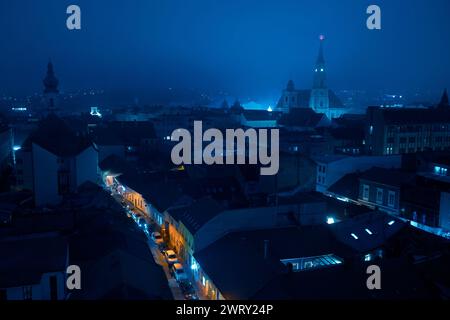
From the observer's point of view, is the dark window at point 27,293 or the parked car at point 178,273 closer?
the dark window at point 27,293

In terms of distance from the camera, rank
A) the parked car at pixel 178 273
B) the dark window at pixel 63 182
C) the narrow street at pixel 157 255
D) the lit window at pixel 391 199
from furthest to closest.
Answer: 1. the dark window at pixel 63 182
2. the lit window at pixel 391 199
3. the parked car at pixel 178 273
4. the narrow street at pixel 157 255

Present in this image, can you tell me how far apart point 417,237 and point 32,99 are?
114669 millimetres

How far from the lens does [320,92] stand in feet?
205

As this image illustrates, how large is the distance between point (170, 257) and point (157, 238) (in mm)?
2682

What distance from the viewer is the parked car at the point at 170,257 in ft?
48.0

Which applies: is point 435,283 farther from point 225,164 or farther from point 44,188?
point 44,188

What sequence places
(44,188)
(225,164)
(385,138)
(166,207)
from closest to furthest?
(166,207) < (44,188) < (225,164) < (385,138)

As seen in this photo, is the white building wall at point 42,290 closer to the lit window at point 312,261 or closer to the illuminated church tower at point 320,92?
the lit window at point 312,261

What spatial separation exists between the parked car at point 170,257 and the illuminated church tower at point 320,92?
49661 millimetres

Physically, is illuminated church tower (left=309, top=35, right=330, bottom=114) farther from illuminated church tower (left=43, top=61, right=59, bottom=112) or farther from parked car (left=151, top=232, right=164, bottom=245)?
parked car (left=151, top=232, right=164, bottom=245)

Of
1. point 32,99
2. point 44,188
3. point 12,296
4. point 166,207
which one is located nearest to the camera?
point 12,296

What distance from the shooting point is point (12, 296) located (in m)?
8.64

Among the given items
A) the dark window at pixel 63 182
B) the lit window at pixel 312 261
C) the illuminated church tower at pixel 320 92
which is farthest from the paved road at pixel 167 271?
the illuminated church tower at pixel 320 92
